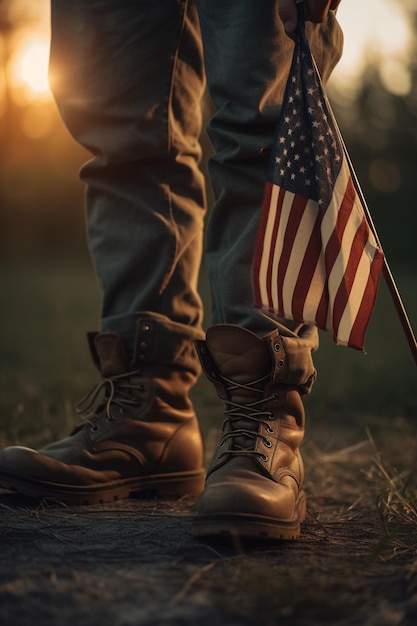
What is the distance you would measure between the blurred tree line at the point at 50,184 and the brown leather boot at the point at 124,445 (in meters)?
15.7

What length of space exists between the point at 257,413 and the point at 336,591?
1.34 feet

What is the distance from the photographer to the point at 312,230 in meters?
1.35

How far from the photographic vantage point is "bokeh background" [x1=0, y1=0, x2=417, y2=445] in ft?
10.9

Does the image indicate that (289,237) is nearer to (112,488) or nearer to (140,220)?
(140,220)

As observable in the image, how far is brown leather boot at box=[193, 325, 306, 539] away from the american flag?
3.6 inches

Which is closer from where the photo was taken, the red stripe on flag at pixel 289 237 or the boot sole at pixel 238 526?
the boot sole at pixel 238 526

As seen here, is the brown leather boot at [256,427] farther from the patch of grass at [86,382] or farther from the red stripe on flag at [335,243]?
the patch of grass at [86,382]

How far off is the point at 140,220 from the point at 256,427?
0.58 m

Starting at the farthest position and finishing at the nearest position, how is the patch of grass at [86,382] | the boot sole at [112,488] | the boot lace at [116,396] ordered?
the patch of grass at [86,382], the boot lace at [116,396], the boot sole at [112,488]

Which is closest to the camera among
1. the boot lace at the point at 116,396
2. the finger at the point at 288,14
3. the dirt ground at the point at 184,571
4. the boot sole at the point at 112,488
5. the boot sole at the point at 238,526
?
the dirt ground at the point at 184,571

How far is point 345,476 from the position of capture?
2068 mm

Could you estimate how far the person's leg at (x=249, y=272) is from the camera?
135 centimetres

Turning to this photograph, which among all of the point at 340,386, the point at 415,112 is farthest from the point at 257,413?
the point at 415,112

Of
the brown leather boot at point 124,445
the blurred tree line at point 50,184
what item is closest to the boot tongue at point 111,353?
the brown leather boot at point 124,445
